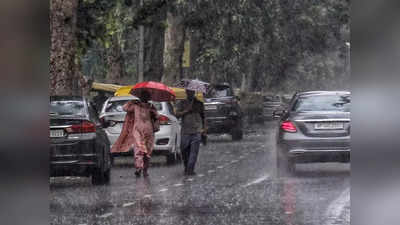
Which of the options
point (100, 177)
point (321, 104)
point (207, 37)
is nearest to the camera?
point (100, 177)

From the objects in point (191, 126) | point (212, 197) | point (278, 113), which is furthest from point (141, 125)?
point (212, 197)

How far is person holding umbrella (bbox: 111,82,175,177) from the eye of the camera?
1792 cm

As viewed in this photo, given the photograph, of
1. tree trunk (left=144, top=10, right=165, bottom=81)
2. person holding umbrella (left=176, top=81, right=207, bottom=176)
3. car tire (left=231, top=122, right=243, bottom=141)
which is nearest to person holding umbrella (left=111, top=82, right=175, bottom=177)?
person holding umbrella (left=176, top=81, right=207, bottom=176)

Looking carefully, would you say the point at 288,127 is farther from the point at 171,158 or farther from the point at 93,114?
the point at 171,158

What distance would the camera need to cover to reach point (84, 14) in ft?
77.1

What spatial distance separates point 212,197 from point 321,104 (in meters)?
4.40

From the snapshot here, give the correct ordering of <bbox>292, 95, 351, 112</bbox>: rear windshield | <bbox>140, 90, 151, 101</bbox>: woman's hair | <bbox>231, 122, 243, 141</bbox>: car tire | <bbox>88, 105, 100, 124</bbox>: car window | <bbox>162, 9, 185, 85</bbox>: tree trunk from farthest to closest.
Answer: <bbox>162, 9, 185, 85</bbox>: tree trunk → <bbox>231, 122, 243, 141</bbox>: car tire → <bbox>292, 95, 351, 112</bbox>: rear windshield → <bbox>140, 90, 151, 101</bbox>: woman's hair → <bbox>88, 105, 100, 124</bbox>: car window

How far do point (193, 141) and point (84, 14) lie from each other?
6.04m

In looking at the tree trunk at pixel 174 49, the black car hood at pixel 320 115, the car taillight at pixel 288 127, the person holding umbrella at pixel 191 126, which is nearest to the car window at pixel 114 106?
the person holding umbrella at pixel 191 126

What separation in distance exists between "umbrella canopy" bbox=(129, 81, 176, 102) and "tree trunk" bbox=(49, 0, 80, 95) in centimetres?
380

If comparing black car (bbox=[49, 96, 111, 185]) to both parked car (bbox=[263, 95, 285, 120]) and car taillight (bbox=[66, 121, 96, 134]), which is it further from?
parked car (bbox=[263, 95, 285, 120])

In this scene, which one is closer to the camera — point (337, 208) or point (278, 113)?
point (337, 208)

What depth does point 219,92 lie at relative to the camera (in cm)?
3114

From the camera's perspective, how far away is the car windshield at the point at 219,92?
3097 centimetres
